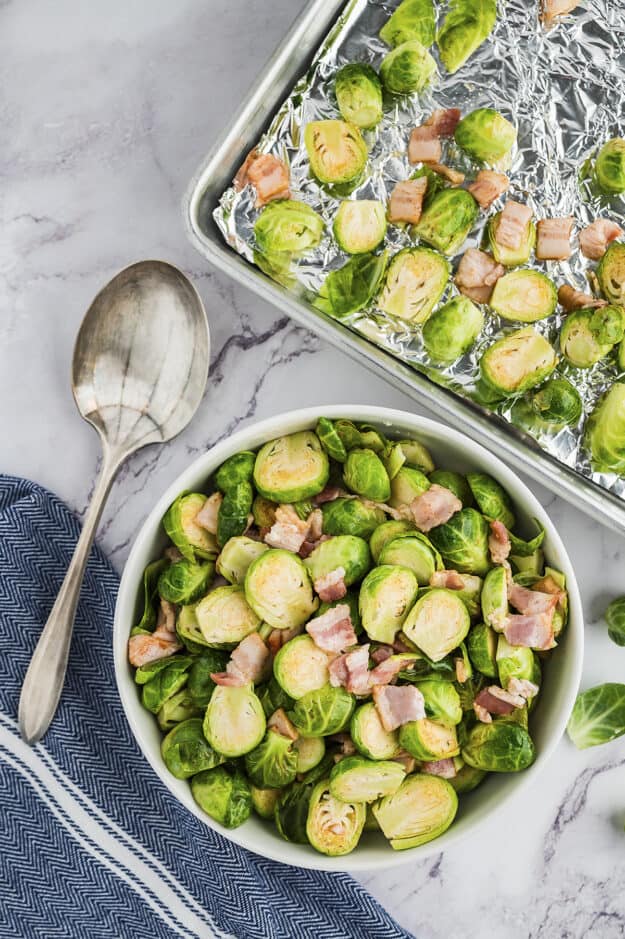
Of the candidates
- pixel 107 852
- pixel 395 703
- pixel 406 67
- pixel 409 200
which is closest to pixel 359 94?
pixel 406 67

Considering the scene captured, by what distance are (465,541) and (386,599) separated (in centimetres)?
19

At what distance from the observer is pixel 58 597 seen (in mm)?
2021

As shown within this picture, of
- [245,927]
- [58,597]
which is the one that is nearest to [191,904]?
[245,927]

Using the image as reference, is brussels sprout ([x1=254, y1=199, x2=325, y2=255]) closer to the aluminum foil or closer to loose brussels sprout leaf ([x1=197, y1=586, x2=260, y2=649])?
the aluminum foil

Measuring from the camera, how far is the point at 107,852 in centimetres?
207

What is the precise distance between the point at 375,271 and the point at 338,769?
99 cm

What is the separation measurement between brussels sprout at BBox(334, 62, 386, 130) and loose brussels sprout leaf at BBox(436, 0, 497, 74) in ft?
0.55

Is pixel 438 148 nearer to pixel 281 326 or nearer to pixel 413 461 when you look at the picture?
pixel 281 326

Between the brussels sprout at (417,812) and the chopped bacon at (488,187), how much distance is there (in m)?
1.18

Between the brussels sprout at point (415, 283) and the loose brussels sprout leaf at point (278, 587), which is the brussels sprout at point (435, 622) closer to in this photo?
the loose brussels sprout leaf at point (278, 587)

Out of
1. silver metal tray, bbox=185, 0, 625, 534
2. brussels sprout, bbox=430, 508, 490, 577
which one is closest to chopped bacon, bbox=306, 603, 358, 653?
brussels sprout, bbox=430, 508, 490, 577

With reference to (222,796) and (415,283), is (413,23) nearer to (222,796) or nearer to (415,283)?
(415,283)

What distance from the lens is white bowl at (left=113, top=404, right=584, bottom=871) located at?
1758 millimetres

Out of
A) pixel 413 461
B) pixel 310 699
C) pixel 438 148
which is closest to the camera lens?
pixel 310 699
